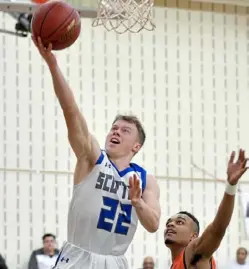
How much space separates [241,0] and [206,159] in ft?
10.2

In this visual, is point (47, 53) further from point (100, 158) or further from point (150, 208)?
point (150, 208)

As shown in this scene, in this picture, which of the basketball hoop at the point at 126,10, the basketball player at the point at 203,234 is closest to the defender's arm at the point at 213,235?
the basketball player at the point at 203,234

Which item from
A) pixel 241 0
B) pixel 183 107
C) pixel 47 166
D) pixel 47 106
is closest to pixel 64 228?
pixel 47 166

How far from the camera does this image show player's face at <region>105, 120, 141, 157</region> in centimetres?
599

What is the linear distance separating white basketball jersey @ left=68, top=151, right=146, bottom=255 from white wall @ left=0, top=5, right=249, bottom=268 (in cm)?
912

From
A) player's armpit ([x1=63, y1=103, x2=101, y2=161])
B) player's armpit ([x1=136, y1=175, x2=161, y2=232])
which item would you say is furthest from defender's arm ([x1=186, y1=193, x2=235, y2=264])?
player's armpit ([x1=63, y1=103, x2=101, y2=161])

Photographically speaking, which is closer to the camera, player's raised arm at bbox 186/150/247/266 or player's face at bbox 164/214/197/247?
player's raised arm at bbox 186/150/247/266

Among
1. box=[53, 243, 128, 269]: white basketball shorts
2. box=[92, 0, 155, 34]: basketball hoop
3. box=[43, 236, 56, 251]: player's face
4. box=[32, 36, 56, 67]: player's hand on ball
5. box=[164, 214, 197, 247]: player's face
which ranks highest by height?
box=[92, 0, 155, 34]: basketball hoop

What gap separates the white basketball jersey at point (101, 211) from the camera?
18.7 feet

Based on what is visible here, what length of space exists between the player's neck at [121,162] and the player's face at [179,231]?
0.71 meters

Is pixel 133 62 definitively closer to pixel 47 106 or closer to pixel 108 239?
pixel 47 106

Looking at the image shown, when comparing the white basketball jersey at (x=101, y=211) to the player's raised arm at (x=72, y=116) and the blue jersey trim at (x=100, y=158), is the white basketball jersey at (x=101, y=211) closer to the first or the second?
the blue jersey trim at (x=100, y=158)

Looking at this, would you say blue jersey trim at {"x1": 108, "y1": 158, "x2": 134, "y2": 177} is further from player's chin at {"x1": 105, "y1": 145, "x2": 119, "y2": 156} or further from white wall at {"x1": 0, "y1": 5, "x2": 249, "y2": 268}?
white wall at {"x1": 0, "y1": 5, "x2": 249, "y2": 268}

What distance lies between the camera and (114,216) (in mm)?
5781
